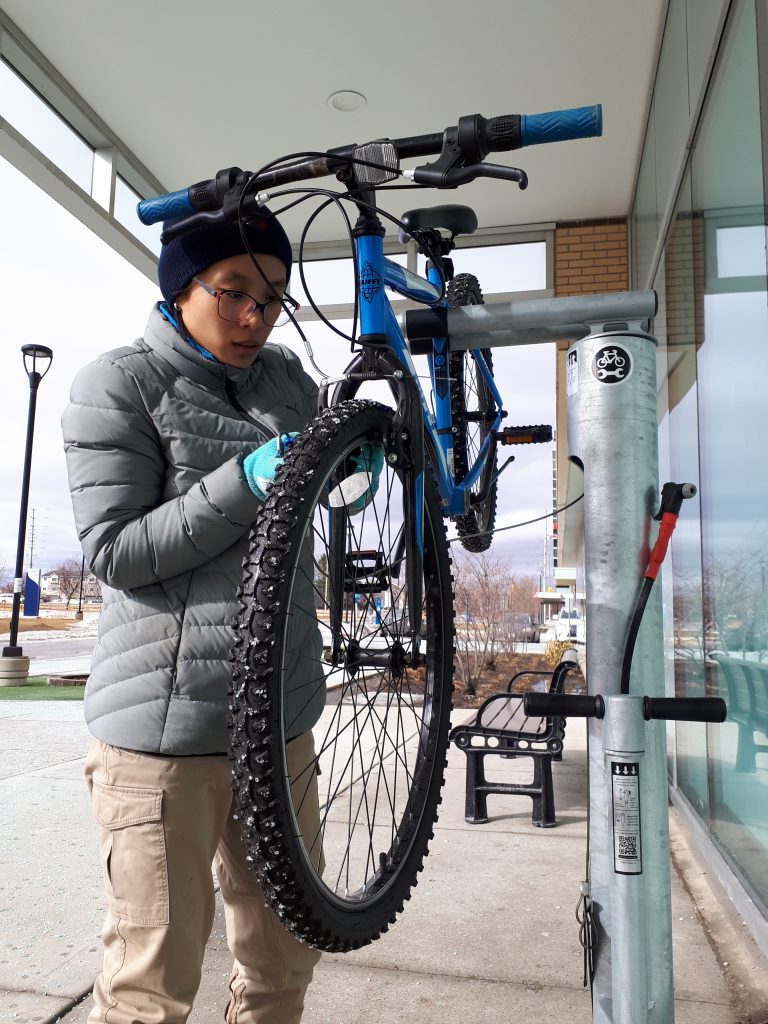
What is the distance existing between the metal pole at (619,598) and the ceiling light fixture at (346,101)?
3911 mm

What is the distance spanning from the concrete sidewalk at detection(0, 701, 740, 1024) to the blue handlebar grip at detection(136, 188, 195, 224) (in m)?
1.77

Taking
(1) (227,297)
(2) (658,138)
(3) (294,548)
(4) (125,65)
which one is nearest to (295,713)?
(3) (294,548)

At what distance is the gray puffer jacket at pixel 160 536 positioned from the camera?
1.24 metres

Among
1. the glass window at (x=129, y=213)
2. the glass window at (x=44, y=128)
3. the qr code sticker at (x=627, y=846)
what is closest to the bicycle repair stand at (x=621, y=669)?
the qr code sticker at (x=627, y=846)

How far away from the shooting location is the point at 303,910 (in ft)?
3.46

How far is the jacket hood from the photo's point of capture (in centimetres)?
142

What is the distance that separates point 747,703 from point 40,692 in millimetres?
7601

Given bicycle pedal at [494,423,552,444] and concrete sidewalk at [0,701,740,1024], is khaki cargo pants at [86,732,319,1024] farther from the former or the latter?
bicycle pedal at [494,423,552,444]

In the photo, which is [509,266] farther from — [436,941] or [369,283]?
[436,941]

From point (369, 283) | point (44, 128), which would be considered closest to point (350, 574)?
point (369, 283)

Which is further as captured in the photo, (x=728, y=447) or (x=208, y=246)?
(x=728, y=447)

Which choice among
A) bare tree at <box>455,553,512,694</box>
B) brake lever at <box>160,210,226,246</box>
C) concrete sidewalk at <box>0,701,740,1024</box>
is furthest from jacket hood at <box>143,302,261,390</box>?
bare tree at <box>455,553,512,694</box>

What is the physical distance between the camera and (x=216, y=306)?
1.38 m

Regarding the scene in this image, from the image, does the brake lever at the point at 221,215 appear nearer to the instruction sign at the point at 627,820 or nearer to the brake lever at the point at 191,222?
the brake lever at the point at 191,222
